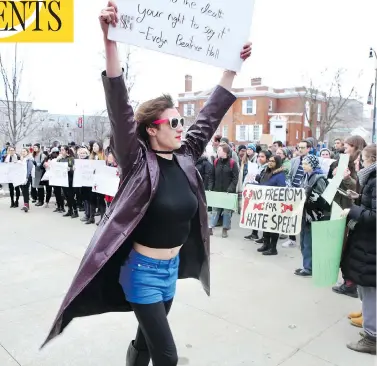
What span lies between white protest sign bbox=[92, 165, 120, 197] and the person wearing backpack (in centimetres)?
412

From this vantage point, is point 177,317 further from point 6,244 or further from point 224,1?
point 6,244

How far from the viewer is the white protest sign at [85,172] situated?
30.9ft

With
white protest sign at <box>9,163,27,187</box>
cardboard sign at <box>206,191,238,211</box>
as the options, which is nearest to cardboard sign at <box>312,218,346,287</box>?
cardboard sign at <box>206,191,238,211</box>

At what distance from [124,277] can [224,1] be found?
166cm

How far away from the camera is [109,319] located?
3.94 metres

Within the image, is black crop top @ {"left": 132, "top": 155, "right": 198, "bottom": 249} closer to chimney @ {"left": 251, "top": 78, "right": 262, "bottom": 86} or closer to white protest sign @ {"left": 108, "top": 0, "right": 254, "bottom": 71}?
white protest sign @ {"left": 108, "top": 0, "right": 254, "bottom": 71}

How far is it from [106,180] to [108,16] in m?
6.95

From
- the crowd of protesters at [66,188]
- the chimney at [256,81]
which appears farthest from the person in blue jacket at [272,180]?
the chimney at [256,81]

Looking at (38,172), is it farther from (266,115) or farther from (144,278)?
(266,115)

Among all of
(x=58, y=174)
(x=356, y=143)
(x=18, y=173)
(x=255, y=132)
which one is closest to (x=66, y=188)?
(x=58, y=174)

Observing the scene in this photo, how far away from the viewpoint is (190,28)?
2180 millimetres

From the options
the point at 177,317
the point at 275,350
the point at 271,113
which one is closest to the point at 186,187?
the point at 275,350

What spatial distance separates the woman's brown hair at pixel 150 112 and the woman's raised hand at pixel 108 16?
0.49 metres

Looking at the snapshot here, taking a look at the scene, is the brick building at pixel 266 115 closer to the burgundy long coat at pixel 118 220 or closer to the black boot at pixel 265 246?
the black boot at pixel 265 246
